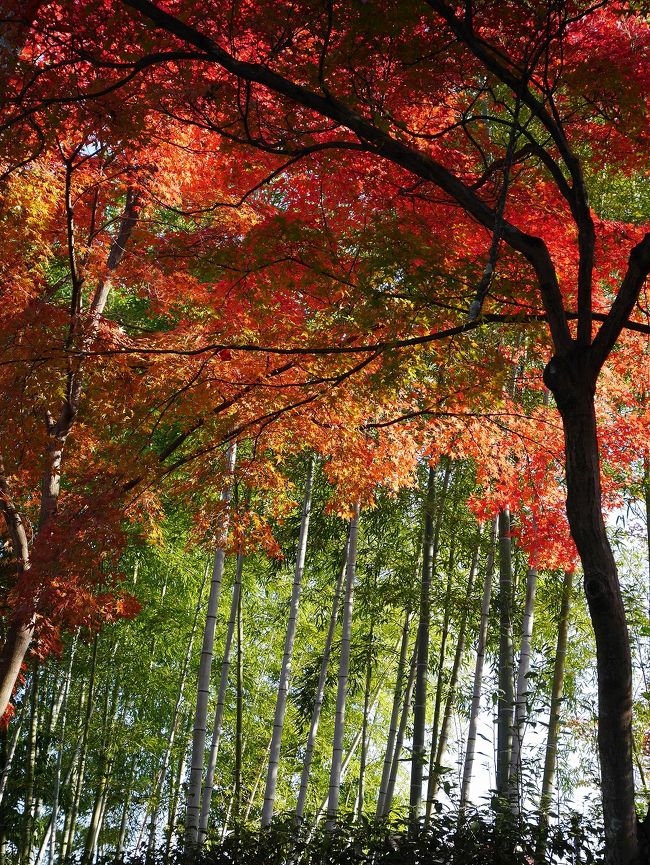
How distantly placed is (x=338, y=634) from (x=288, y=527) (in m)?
4.37

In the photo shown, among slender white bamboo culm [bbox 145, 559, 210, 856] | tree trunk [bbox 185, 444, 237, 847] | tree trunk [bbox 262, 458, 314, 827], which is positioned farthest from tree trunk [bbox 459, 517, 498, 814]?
slender white bamboo culm [bbox 145, 559, 210, 856]

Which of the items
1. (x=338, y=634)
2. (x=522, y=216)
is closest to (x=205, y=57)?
(x=522, y=216)

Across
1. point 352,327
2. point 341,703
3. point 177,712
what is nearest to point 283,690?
point 341,703

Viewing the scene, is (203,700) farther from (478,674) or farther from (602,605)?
(602,605)

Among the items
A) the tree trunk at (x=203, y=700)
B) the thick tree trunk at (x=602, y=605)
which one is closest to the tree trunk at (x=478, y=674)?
the tree trunk at (x=203, y=700)

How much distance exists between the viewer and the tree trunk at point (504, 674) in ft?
21.8

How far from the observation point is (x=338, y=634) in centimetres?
1395

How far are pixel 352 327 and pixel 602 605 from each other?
239cm

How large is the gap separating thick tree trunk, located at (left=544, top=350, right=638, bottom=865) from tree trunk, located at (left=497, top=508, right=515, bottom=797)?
3064mm

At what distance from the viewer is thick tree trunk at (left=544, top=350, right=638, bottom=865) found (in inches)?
133

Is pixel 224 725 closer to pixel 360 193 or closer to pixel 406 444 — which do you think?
pixel 406 444

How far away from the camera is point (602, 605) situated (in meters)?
3.53

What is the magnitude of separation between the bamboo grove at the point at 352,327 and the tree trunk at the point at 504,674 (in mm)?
31

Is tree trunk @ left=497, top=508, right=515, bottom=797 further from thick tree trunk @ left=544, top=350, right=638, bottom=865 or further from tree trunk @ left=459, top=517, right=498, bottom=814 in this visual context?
thick tree trunk @ left=544, top=350, right=638, bottom=865
